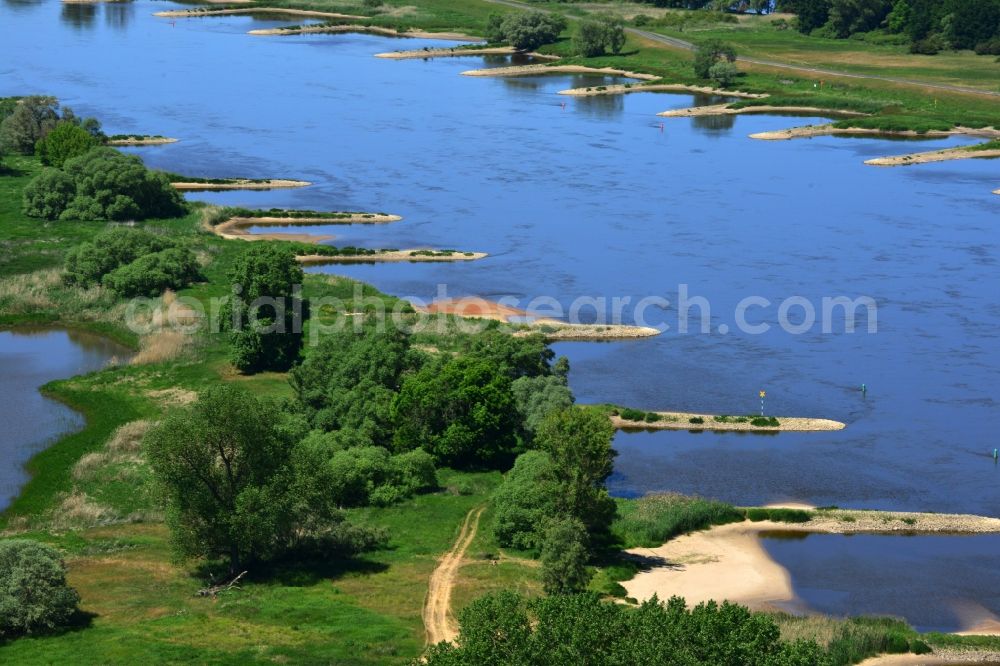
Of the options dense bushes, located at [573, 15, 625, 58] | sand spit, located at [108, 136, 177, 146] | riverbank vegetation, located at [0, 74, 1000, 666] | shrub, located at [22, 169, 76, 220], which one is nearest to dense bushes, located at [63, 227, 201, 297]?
riverbank vegetation, located at [0, 74, 1000, 666]

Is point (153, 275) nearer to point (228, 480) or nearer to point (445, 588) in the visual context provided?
point (228, 480)

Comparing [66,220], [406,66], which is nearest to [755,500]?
[66,220]

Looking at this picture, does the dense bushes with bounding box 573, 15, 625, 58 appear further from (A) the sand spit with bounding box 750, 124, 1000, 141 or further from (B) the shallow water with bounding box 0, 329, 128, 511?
(B) the shallow water with bounding box 0, 329, 128, 511

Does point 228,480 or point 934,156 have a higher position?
point 934,156

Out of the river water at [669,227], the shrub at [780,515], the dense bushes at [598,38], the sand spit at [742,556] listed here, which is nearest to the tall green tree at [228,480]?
the sand spit at [742,556]

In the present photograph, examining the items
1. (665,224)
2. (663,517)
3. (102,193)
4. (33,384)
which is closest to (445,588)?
(663,517)

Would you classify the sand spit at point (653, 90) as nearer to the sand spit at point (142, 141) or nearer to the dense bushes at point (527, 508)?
the sand spit at point (142, 141)
